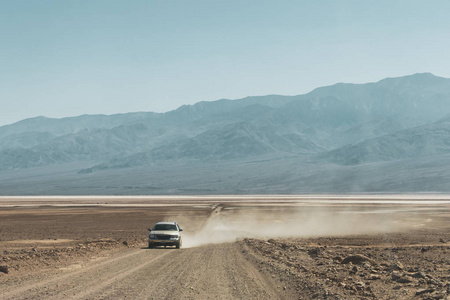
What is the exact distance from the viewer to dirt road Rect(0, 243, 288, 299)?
47.1 ft

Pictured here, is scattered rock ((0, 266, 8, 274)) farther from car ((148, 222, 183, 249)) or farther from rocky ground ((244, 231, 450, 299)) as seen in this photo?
car ((148, 222, 183, 249))

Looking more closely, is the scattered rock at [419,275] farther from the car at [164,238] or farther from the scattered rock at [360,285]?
the car at [164,238]

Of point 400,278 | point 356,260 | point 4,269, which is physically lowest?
point 356,260

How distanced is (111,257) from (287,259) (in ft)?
26.8

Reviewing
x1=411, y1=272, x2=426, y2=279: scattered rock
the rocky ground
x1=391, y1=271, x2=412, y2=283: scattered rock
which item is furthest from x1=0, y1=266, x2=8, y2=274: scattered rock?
x1=411, y1=272, x2=426, y2=279: scattered rock

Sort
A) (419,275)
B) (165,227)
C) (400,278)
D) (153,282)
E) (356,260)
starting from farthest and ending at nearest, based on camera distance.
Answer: (165,227)
(356,260)
(419,275)
(400,278)
(153,282)

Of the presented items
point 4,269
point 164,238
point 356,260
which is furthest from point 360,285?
point 164,238

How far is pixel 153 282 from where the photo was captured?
16.6 m

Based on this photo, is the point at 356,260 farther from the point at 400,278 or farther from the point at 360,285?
the point at 360,285

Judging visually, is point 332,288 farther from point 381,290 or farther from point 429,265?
point 429,265

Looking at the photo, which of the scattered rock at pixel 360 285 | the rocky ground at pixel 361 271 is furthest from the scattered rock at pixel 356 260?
the scattered rock at pixel 360 285

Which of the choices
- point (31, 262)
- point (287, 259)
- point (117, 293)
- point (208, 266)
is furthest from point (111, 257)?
point (117, 293)

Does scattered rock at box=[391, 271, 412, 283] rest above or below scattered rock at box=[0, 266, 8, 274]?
below

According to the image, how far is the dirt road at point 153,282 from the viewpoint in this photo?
14367 mm
